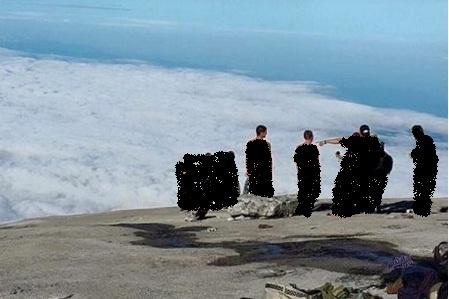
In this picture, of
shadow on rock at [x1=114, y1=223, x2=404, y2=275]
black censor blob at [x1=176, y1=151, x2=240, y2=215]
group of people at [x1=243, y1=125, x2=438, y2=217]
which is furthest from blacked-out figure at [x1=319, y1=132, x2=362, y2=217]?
black censor blob at [x1=176, y1=151, x2=240, y2=215]

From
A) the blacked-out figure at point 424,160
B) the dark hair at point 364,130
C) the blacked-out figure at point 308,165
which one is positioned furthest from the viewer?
the dark hair at point 364,130

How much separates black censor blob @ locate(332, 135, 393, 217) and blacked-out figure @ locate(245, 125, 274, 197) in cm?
135

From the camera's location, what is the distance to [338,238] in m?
13.9

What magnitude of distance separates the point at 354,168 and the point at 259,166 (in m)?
1.79

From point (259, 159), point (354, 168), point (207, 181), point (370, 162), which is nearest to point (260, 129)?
point (259, 159)

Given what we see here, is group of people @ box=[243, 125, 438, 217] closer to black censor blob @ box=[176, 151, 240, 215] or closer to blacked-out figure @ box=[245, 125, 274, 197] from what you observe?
blacked-out figure @ box=[245, 125, 274, 197]

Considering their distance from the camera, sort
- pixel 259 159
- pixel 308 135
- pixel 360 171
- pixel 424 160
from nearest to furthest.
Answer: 1. pixel 308 135
2. pixel 424 160
3. pixel 259 159
4. pixel 360 171

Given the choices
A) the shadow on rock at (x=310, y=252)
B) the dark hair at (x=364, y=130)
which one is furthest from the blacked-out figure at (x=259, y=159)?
the dark hair at (x=364, y=130)

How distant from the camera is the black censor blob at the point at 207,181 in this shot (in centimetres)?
1582

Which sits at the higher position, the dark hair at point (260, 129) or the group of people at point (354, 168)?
the dark hair at point (260, 129)

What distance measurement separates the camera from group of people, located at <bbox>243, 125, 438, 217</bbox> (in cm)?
1391

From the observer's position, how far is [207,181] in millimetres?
15867

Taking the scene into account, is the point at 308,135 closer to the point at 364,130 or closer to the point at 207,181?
the point at 364,130

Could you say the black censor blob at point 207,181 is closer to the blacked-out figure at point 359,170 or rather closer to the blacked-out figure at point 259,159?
the blacked-out figure at point 259,159
